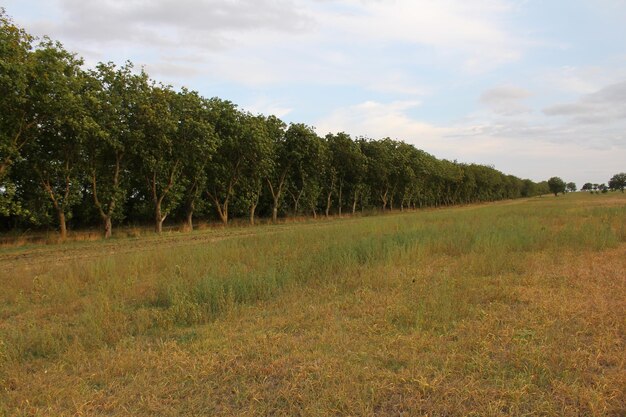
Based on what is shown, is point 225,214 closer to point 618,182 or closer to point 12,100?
point 12,100

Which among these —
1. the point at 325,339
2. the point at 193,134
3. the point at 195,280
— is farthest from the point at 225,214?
the point at 325,339

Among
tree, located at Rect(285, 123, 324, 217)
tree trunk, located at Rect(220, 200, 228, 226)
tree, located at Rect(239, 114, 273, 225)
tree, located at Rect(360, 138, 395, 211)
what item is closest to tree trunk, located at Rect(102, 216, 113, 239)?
tree trunk, located at Rect(220, 200, 228, 226)

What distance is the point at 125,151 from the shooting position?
21266mm

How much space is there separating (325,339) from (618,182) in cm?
18897

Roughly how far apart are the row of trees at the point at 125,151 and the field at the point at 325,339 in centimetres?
1020

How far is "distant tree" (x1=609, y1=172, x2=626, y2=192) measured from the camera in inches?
5827

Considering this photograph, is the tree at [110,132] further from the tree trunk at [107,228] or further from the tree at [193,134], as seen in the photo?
the tree at [193,134]

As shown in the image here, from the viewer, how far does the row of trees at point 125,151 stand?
1620 cm

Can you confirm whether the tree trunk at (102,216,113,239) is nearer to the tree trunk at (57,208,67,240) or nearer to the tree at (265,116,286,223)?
the tree trunk at (57,208,67,240)

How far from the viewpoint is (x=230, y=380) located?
391cm

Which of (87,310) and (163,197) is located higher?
(163,197)

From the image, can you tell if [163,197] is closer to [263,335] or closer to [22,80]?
[22,80]

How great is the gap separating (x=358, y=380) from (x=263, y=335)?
1661 millimetres

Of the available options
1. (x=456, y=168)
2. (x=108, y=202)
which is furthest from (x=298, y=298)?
(x=456, y=168)
